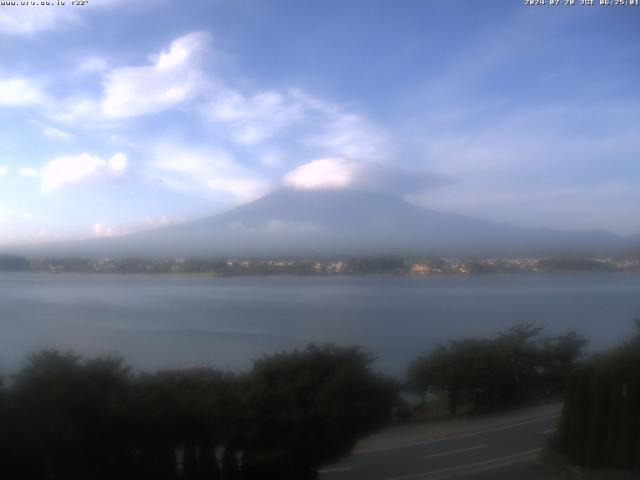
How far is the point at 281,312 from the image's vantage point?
13750 millimetres

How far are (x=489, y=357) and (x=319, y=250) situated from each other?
5.91m

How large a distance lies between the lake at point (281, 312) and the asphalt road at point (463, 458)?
1.68 metres

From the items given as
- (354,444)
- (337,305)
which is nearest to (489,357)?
(337,305)

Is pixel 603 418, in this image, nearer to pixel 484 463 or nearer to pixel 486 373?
pixel 484 463

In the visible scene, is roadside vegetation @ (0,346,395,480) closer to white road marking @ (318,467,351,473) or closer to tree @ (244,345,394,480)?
tree @ (244,345,394,480)

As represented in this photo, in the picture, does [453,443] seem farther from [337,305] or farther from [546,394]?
[337,305]

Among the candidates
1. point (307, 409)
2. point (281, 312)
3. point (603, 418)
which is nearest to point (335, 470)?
point (307, 409)

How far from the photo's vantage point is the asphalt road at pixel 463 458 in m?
7.82

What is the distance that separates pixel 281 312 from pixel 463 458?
6.08 metres

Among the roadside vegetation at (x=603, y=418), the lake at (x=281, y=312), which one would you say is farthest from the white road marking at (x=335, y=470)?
the roadside vegetation at (x=603, y=418)

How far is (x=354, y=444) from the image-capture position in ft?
26.3

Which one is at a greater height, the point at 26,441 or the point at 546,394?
the point at 26,441

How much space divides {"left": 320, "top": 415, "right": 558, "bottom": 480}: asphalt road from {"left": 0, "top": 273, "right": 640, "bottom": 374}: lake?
168 cm

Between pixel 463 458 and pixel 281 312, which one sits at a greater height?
pixel 281 312
